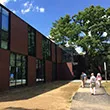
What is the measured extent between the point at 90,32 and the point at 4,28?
30643 millimetres

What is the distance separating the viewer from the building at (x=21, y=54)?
2259cm

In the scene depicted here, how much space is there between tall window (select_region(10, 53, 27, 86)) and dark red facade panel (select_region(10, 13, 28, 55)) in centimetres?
72

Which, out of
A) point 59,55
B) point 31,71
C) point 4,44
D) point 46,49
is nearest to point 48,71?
point 46,49

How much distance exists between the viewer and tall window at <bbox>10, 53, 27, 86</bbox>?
24281 millimetres

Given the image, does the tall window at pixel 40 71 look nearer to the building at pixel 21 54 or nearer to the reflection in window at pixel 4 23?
the building at pixel 21 54

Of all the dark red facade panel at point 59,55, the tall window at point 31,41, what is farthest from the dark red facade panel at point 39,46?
the dark red facade panel at point 59,55

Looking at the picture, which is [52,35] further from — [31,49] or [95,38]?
[31,49]

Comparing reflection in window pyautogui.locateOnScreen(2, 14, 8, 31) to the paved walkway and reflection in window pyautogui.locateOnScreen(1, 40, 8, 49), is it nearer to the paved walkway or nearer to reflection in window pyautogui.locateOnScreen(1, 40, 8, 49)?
reflection in window pyautogui.locateOnScreen(1, 40, 8, 49)

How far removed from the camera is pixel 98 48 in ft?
160

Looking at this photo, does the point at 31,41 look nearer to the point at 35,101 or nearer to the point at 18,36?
the point at 18,36

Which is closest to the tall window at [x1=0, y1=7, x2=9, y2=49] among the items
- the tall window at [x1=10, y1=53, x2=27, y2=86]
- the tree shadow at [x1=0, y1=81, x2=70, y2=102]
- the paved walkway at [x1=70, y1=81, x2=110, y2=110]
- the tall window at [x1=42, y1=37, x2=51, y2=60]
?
the tall window at [x1=10, y1=53, x2=27, y2=86]

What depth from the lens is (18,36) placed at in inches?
1016

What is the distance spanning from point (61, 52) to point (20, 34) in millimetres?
25334

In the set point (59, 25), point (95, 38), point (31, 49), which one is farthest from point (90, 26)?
point (31, 49)
